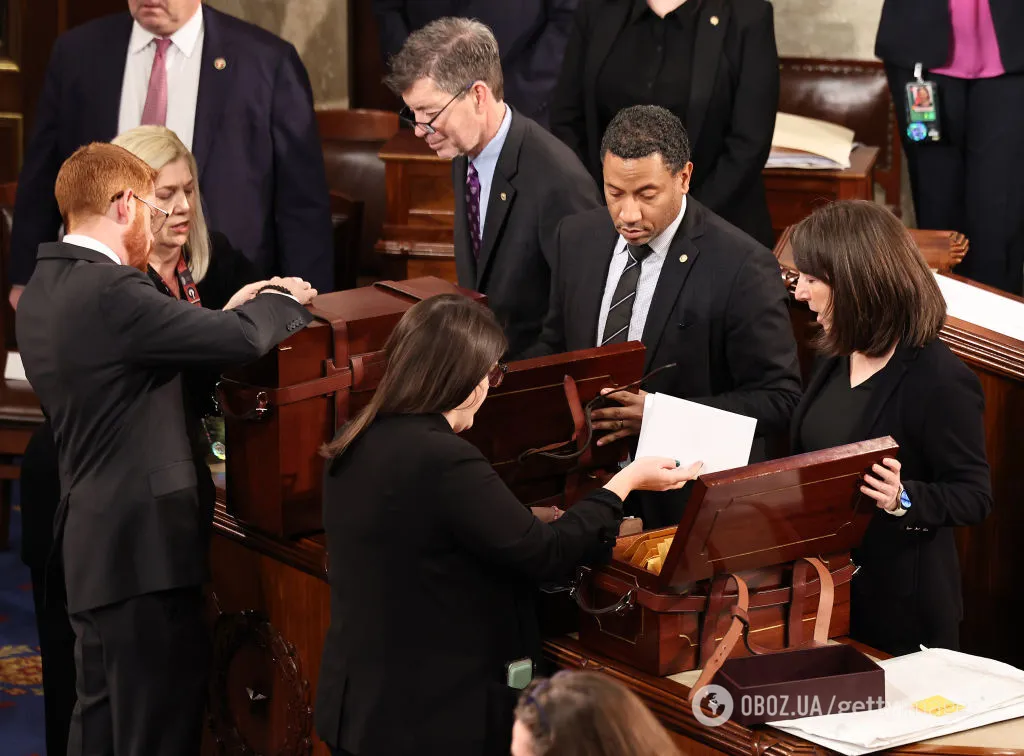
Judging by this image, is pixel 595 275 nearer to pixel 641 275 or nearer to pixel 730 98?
pixel 641 275

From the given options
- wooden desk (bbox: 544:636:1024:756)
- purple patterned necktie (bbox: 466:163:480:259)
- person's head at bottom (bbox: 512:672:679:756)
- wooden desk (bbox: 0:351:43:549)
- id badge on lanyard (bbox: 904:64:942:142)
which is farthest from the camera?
wooden desk (bbox: 0:351:43:549)

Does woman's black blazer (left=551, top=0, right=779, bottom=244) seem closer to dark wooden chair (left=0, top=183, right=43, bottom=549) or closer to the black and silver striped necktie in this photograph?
the black and silver striped necktie

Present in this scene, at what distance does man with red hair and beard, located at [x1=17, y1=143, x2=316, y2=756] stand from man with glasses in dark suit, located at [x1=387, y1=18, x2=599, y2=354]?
802 millimetres

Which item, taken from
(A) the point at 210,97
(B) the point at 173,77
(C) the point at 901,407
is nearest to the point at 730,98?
(A) the point at 210,97

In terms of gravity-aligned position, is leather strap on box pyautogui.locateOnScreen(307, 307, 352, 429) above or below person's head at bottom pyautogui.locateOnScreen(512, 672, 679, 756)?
above

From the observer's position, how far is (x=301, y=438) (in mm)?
3295

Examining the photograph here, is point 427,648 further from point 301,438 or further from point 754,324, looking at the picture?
point 754,324

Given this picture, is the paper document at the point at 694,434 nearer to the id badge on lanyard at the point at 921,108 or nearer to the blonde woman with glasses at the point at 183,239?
the blonde woman with glasses at the point at 183,239

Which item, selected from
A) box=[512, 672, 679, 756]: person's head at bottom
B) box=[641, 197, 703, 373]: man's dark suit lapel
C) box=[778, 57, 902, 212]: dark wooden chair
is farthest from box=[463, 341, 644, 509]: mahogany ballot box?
box=[778, 57, 902, 212]: dark wooden chair

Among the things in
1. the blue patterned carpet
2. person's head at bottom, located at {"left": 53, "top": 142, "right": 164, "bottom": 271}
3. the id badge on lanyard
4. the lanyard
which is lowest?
the blue patterned carpet

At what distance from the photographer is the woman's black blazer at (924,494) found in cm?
298

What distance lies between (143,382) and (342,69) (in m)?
4.14

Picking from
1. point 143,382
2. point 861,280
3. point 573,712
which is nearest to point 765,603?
point 861,280

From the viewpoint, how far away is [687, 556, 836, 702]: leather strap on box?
2.70m
